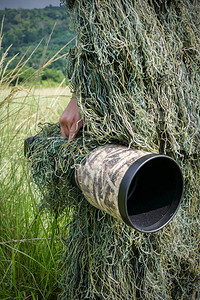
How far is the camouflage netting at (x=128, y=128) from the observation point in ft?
2.59

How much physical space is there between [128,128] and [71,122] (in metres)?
0.16

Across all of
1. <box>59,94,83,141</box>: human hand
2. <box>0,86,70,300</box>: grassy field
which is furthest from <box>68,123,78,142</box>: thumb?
<box>0,86,70,300</box>: grassy field

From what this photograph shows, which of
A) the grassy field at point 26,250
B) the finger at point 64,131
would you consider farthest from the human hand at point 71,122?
the grassy field at point 26,250

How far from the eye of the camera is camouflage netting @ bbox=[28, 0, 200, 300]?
31.0 inches

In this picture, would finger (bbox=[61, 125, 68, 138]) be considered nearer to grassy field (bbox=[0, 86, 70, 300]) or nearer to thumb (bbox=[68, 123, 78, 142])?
thumb (bbox=[68, 123, 78, 142])

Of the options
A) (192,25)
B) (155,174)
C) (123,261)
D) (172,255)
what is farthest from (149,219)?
(192,25)

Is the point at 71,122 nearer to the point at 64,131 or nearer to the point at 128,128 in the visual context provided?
the point at 64,131

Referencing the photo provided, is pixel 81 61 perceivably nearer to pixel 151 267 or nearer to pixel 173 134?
pixel 173 134

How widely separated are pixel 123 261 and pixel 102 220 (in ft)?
0.54

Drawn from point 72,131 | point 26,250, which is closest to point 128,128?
point 72,131

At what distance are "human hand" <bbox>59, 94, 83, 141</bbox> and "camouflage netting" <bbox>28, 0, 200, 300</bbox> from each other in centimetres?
2

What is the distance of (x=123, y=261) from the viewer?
3.08ft

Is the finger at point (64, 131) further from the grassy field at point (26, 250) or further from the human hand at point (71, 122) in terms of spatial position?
the grassy field at point (26, 250)

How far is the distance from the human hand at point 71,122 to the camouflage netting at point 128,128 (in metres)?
0.02
